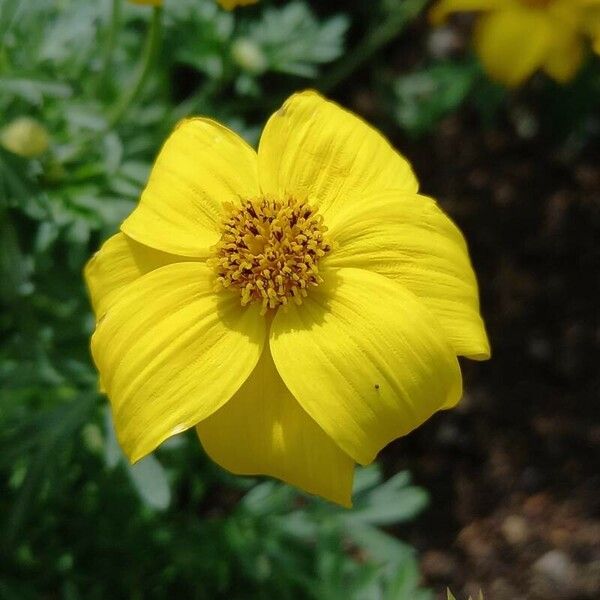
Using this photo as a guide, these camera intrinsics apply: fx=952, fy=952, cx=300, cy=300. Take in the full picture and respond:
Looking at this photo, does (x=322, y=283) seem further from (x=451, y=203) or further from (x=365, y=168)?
(x=451, y=203)

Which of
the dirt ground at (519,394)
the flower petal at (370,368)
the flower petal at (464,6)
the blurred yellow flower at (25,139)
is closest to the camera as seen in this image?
the flower petal at (370,368)

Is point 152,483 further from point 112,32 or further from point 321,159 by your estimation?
point 112,32

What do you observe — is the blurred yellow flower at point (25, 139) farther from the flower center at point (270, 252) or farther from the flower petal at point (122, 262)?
the flower center at point (270, 252)

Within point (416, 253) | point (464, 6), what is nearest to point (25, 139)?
point (416, 253)

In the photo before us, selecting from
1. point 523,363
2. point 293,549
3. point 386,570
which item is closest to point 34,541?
point 293,549

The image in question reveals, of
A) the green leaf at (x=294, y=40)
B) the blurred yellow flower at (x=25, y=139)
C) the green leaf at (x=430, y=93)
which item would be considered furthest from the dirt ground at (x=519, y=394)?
the blurred yellow flower at (x=25, y=139)

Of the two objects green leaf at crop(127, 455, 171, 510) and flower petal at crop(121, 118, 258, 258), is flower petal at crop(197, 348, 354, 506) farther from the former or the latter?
green leaf at crop(127, 455, 171, 510)
